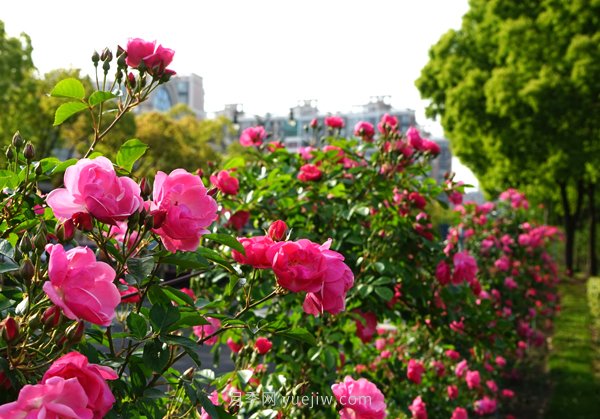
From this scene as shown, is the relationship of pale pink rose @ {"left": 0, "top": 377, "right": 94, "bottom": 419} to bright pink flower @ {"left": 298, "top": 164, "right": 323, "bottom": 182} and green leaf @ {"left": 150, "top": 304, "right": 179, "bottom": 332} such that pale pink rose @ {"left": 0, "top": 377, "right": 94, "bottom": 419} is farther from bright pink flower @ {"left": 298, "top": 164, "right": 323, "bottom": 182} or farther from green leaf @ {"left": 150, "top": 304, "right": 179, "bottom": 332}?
bright pink flower @ {"left": 298, "top": 164, "right": 323, "bottom": 182}

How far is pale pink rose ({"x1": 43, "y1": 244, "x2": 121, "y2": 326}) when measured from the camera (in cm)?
108

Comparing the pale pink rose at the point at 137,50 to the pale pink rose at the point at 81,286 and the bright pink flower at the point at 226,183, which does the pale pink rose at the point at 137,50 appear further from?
the bright pink flower at the point at 226,183

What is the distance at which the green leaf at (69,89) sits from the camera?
173 centimetres

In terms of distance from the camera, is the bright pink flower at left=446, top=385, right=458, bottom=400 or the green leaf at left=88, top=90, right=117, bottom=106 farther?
the bright pink flower at left=446, top=385, right=458, bottom=400

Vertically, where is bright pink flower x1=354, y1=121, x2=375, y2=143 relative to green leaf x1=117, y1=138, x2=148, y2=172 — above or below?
below

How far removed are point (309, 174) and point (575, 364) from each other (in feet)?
26.0

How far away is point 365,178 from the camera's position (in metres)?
3.54

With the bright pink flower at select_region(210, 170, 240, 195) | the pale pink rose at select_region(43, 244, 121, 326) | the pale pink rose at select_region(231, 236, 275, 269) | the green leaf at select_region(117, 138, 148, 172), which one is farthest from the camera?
the bright pink flower at select_region(210, 170, 240, 195)

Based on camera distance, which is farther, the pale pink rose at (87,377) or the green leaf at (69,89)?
the green leaf at (69,89)

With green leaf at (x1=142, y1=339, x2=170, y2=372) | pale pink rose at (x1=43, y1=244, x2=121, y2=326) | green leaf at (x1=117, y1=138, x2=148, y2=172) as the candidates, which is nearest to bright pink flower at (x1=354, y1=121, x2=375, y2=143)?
green leaf at (x1=117, y1=138, x2=148, y2=172)

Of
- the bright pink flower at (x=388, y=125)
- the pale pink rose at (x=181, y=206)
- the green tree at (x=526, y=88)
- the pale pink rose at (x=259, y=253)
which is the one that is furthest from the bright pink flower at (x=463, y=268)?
the green tree at (x=526, y=88)

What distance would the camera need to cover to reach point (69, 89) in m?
1.75

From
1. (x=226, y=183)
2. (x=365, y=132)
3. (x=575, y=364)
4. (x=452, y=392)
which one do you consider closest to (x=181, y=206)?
(x=226, y=183)

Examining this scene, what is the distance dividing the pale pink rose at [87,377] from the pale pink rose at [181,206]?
319mm
